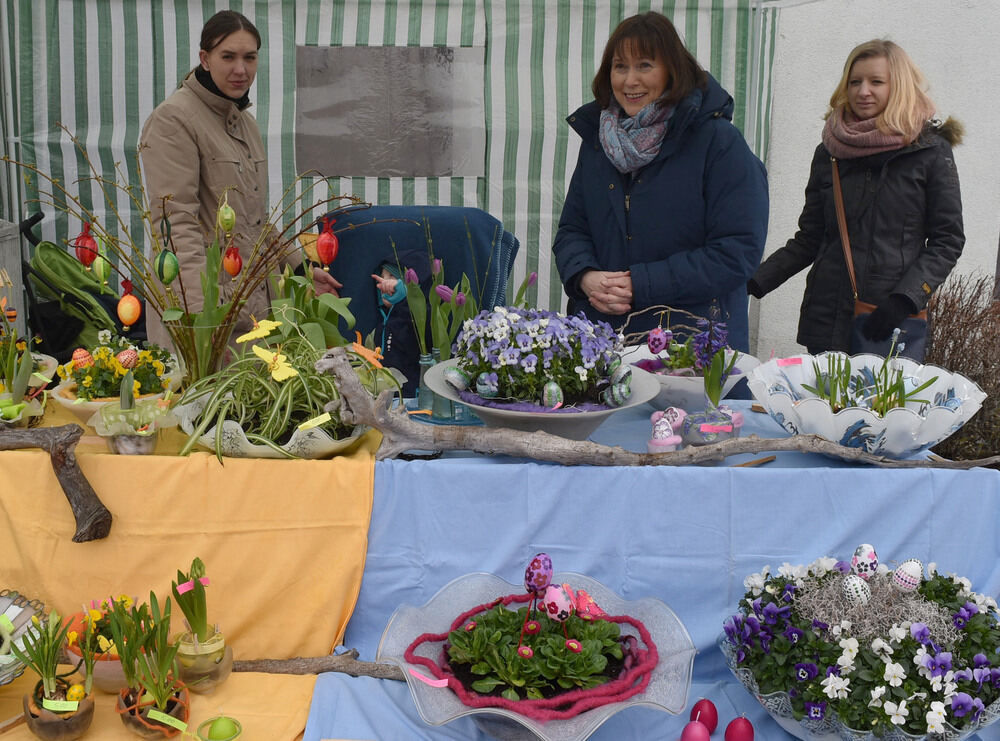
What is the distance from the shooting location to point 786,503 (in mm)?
1736

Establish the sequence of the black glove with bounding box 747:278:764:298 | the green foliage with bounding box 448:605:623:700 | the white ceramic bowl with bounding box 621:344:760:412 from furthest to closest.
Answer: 1. the black glove with bounding box 747:278:764:298
2. the white ceramic bowl with bounding box 621:344:760:412
3. the green foliage with bounding box 448:605:623:700

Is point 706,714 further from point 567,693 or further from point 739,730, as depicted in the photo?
point 567,693

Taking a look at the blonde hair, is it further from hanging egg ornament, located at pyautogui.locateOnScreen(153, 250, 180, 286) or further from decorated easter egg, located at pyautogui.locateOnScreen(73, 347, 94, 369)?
decorated easter egg, located at pyautogui.locateOnScreen(73, 347, 94, 369)

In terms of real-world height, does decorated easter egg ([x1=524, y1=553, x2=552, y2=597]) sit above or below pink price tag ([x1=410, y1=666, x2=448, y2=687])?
above

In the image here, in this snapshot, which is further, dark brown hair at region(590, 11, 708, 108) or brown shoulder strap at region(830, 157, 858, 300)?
brown shoulder strap at region(830, 157, 858, 300)

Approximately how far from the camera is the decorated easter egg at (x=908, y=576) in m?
1.56

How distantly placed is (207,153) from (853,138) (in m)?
1.84

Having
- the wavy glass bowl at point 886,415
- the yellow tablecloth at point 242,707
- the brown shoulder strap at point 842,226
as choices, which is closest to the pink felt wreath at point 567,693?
the yellow tablecloth at point 242,707

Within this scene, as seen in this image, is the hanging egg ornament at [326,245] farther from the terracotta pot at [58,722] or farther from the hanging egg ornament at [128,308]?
the terracotta pot at [58,722]

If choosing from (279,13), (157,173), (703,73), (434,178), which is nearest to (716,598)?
(703,73)

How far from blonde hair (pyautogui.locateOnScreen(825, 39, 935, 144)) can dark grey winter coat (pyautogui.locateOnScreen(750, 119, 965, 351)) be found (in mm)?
49

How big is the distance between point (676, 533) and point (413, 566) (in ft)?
Answer: 1.61

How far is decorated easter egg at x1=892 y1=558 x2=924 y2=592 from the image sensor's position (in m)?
1.56

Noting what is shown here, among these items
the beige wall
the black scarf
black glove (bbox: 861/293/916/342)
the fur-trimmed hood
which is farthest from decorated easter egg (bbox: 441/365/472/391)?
the beige wall
